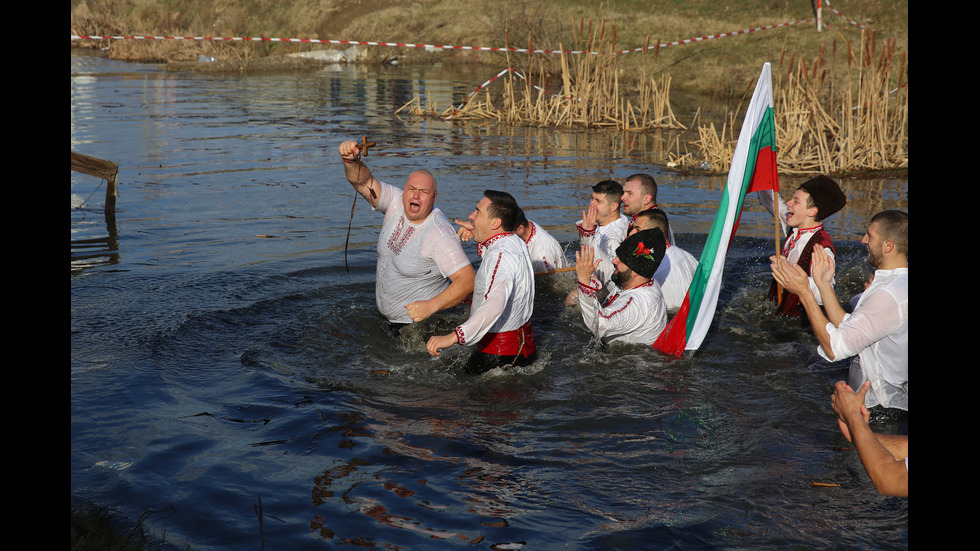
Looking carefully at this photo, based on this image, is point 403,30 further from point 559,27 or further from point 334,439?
point 334,439

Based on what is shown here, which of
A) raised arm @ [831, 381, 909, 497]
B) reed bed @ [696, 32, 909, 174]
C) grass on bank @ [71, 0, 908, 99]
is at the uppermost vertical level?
grass on bank @ [71, 0, 908, 99]

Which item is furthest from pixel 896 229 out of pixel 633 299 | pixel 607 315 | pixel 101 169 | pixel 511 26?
pixel 511 26

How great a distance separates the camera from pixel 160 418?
19.6 ft

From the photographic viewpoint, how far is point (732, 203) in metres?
6.54

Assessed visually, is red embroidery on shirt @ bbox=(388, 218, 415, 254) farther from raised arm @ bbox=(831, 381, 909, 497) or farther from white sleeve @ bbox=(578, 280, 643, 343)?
raised arm @ bbox=(831, 381, 909, 497)

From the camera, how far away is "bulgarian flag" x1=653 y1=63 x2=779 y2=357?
655 centimetres

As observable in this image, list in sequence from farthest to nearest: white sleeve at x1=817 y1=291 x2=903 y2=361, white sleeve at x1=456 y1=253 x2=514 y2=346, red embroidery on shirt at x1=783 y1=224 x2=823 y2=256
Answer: red embroidery on shirt at x1=783 y1=224 x2=823 y2=256
white sleeve at x1=456 y1=253 x2=514 y2=346
white sleeve at x1=817 y1=291 x2=903 y2=361

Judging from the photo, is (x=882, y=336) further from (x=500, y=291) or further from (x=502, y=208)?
(x=502, y=208)

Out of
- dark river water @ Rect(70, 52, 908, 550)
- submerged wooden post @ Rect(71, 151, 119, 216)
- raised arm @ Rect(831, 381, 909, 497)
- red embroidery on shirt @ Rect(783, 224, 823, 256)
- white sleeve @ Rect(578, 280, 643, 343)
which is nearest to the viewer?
raised arm @ Rect(831, 381, 909, 497)

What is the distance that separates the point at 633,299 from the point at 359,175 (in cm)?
289

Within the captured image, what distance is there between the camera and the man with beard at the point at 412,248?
7.23 metres

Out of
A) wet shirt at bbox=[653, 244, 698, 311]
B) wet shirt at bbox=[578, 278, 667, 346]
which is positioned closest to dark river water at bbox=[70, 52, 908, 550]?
wet shirt at bbox=[578, 278, 667, 346]

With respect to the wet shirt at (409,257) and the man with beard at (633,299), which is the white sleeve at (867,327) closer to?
the man with beard at (633,299)

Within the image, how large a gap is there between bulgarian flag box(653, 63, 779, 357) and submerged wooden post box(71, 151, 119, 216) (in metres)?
8.31
